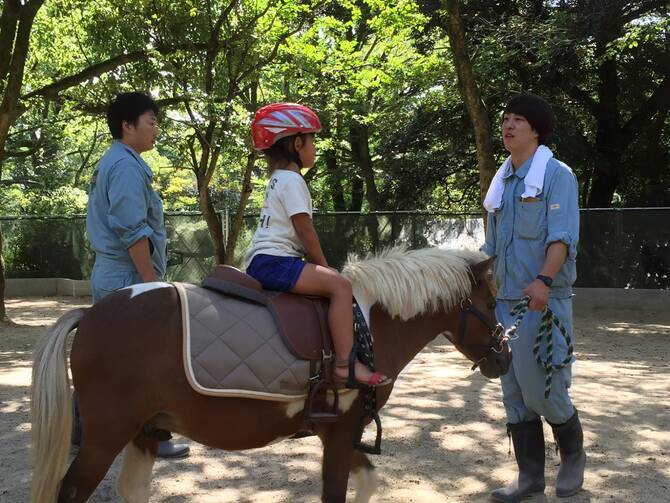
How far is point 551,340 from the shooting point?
352 centimetres

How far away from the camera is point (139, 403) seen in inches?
105

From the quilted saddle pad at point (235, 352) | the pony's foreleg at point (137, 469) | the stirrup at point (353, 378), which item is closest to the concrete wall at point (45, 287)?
the pony's foreleg at point (137, 469)

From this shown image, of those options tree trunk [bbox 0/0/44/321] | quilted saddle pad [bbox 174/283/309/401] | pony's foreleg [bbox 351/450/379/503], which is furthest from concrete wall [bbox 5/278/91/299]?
quilted saddle pad [bbox 174/283/309/401]

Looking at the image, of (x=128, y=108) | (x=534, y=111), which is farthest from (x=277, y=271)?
(x=534, y=111)

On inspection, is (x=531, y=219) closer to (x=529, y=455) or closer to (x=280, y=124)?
(x=529, y=455)

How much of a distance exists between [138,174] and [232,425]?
152 cm

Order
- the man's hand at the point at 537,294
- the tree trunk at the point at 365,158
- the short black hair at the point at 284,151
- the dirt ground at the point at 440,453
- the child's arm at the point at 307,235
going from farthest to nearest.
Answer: the tree trunk at the point at 365,158, the dirt ground at the point at 440,453, the man's hand at the point at 537,294, the short black hair at the point at 284,151, the child's arm at the point at 307,235

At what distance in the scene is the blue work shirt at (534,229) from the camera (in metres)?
3.44

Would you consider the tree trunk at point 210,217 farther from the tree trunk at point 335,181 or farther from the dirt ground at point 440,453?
the tree trunk at point 335,181

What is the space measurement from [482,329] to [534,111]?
46.7 inches

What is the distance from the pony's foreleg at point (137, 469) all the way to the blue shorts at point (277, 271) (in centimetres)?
93

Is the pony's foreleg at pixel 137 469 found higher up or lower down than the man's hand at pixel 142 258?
lower down

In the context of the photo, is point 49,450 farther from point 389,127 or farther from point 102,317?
point 389,127

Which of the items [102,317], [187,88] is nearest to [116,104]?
[102,317]
